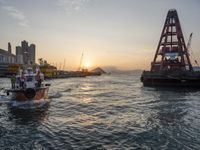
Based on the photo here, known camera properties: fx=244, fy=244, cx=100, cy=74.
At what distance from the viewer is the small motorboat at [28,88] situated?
31.9m

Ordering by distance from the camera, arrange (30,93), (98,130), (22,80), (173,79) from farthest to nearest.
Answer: (173,79) < (22,80) < (30,93) < (98,130)

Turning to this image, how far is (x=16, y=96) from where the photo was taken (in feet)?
107

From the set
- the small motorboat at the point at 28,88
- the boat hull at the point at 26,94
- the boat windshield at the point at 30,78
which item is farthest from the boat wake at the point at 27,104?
the boat windshield at the point at 30,78

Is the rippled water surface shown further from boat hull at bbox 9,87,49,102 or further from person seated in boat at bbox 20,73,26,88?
person seated in boat at bbox 20,73,26,88

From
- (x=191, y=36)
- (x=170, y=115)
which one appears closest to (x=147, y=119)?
(x=170, y=115)

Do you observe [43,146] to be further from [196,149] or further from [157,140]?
[196,149]

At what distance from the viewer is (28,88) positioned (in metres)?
31.8

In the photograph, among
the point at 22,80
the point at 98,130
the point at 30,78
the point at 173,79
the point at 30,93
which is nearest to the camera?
the point at 98,130

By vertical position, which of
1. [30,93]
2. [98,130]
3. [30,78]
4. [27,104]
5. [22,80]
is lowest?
[98,130]

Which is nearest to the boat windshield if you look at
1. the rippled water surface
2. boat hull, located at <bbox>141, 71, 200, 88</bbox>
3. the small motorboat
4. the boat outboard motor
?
the small motorboat

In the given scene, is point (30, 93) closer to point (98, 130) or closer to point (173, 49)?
point (98, 130)

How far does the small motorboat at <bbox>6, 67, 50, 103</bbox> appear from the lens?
3189 centimetres

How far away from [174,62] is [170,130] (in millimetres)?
70426

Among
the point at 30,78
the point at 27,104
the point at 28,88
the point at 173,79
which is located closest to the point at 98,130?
the point at 27,104
